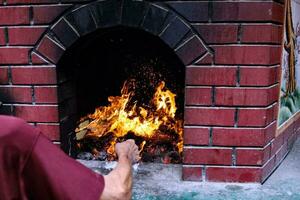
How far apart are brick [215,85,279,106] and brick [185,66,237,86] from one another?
5 cm

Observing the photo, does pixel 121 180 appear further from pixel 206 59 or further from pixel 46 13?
pixel 46 13

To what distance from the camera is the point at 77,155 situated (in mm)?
3156

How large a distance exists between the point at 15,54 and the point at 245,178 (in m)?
1.81

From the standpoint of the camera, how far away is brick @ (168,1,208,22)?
93.7 inches

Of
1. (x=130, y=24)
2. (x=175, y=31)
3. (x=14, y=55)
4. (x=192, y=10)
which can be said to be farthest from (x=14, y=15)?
(x=192, y=10)

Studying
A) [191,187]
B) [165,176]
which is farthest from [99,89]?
[191,187]

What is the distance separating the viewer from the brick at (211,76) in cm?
244

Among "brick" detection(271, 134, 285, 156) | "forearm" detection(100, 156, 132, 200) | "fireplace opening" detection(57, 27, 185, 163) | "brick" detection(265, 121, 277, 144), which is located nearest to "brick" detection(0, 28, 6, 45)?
"fireplace opening" detection(57, 27, 185, 163)

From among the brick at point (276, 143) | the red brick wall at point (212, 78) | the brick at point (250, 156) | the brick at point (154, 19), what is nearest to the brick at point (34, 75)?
the red brick wall at point (212, 78)

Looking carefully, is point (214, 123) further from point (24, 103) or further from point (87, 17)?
point (24, 103)

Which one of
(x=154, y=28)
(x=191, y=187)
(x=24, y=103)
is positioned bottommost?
(x=191, y=187)

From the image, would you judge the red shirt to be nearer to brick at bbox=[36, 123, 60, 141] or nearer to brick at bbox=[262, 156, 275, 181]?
brick at bbox=[36, 123, 60, 141]

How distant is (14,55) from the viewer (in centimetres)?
265

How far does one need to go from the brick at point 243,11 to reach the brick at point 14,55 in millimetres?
1305
